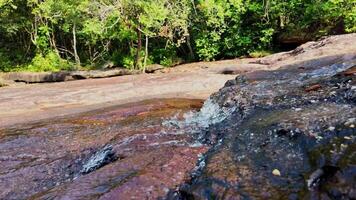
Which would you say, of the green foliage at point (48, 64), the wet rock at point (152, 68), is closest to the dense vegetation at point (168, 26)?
the green foliage at point (48, 64)

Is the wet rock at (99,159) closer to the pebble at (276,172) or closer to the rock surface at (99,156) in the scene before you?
the rock surface at (99,156)

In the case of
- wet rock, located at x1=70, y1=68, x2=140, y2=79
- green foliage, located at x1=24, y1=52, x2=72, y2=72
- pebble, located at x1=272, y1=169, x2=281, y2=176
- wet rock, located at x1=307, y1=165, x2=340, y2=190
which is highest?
wet rock, located at x1=307, y1=165, x2=340, y2=190

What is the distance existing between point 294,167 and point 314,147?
35cm

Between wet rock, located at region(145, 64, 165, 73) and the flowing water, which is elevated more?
the flowing water

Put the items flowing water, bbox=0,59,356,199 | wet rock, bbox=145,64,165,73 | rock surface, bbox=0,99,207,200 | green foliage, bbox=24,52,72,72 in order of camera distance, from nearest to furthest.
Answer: flowing water, bbox=0,59,356,199
rock surface, bbox=0,99,207,200
wet rock, bbox=145,64,165,73
green foliage, bbox=24,52,72,72

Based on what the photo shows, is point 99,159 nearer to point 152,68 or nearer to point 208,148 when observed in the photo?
point 208,148

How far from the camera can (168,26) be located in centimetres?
2423

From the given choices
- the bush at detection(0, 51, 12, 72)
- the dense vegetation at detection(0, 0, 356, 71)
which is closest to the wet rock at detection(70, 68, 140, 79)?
the dense vegetation at detection(0, 0, 356, 71)

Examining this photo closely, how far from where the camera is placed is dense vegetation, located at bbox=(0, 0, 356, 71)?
22656mm

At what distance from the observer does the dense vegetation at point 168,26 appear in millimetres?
22656

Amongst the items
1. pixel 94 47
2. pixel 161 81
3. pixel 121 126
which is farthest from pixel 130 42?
pixel 121 126

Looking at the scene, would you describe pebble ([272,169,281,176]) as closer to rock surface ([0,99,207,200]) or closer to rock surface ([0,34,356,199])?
rock surface ([0,34,356,199])

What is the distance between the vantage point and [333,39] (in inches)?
642

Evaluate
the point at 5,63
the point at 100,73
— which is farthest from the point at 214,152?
the point at 5,63
